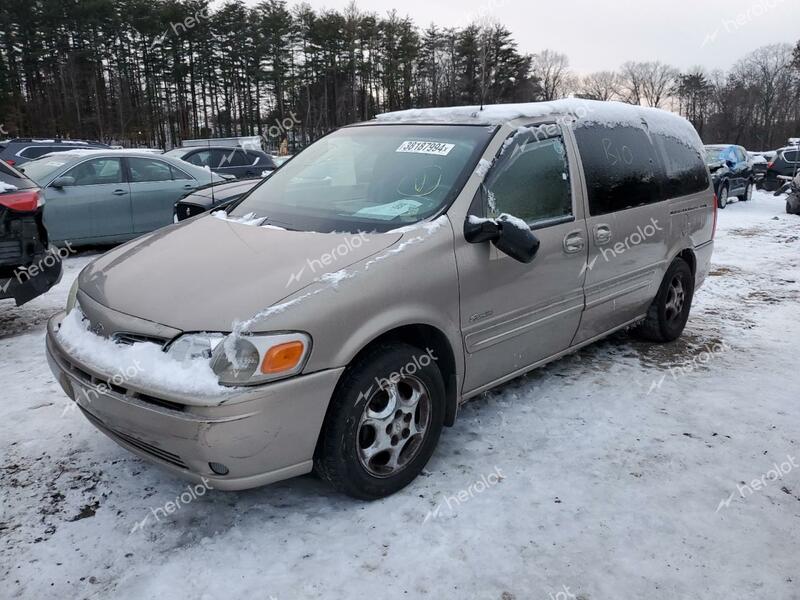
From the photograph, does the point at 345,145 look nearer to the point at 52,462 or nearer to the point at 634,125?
the point at 634,125

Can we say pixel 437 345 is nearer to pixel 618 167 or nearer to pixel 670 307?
pixel 618 167

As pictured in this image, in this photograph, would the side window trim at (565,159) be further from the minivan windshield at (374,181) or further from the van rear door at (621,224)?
the minivan windshield at (374,181)

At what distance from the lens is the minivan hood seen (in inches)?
94.0

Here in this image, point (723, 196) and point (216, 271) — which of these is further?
point (723, 196)

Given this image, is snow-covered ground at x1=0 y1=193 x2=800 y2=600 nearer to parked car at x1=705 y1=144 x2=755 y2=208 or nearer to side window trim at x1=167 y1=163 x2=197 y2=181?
side window trim at x1=167 y1=163 x2=197 y2=181

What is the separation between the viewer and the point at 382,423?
8.81ft

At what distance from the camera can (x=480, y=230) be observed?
9.57 feet

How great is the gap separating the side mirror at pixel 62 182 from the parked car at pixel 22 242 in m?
3.24

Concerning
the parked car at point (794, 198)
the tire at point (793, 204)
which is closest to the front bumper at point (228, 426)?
the parked car at point (794, 198)

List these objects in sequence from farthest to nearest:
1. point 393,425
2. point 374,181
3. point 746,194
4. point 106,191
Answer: point 746,194, point 106,191, point 374,181, point 393,425

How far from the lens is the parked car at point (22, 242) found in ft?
15.1

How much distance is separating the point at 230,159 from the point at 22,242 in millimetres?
8811

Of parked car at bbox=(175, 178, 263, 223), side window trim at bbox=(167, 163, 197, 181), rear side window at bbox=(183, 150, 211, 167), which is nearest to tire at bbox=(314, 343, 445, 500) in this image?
parked car at bbox=(175, 178, 263, 223)

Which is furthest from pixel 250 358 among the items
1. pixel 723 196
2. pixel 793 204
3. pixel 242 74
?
pixel 242 74
